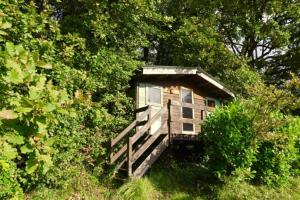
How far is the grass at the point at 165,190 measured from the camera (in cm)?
971

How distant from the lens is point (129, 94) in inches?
617

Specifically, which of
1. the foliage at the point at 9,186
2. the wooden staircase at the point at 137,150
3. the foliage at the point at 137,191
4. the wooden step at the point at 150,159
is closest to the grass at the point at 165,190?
the foliage at the point at 137,191

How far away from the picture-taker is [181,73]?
15633mm

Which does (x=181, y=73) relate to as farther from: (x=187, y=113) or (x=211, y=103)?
(x=211, y=103)

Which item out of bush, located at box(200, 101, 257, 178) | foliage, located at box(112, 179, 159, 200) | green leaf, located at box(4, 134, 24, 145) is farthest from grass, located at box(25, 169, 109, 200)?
green leaf, located at box(4, 134, 24, 145)

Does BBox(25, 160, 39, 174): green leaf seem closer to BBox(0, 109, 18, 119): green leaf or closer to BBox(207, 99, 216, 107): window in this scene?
BBox(0, 109, 18, 119): green leaf

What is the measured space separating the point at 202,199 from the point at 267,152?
263cm

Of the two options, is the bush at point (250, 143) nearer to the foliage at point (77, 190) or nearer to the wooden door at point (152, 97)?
the foliage at point (77, 190)

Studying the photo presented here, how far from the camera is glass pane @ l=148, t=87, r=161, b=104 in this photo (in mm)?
15531

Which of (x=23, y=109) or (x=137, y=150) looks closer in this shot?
(x=23, y=109)

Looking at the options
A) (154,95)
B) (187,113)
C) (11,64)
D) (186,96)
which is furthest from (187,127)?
(11,64)

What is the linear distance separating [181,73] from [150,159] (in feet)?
17.3

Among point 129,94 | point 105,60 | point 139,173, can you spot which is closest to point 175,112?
point 129,94

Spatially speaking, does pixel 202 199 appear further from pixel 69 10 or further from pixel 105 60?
pixel 69 10
